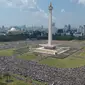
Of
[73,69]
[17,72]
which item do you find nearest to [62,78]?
[73,69]

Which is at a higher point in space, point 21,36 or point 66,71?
point 21,36

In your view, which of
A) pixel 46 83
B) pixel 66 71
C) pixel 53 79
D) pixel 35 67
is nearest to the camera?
pixel 46 83

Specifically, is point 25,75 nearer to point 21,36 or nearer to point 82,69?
point 82,69

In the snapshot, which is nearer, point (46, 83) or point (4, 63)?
point (46, 83)

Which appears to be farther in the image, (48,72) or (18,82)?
(48,72)

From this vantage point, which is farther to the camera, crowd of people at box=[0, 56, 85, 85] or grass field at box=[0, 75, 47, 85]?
crowd of people at box=[0, 56, 85, 85]

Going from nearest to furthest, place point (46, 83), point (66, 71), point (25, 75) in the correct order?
point (46, 83) < point (25, 75) < point (66, 71)

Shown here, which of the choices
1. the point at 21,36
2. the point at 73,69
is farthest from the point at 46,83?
the point at 21,36

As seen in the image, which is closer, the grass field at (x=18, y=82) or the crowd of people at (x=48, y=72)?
the grass field at (x=18, y=82)
